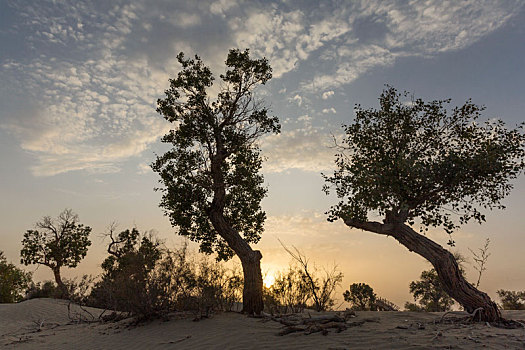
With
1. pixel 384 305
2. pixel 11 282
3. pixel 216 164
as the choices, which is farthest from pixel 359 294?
pixel 11 282

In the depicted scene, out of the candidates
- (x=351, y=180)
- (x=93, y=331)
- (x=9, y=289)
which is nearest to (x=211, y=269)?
(x=93, y=331)

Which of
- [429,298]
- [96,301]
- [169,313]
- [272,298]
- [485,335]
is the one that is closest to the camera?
[485,335]

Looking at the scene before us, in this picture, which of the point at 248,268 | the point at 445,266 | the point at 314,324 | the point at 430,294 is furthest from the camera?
the point at 430,294

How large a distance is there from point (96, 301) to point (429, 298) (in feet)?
88.1

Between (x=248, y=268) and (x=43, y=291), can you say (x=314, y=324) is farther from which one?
(x=43, y=291)

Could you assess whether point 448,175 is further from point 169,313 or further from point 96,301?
point 96,301

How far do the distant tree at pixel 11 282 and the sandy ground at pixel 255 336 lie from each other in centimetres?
3109

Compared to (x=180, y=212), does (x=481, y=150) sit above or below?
above

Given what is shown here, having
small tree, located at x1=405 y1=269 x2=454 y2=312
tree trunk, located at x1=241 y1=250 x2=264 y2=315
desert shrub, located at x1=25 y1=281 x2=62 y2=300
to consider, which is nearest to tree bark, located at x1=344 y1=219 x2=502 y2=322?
tree trunk, located at x1=241 y1=250 x2=264 y2=315

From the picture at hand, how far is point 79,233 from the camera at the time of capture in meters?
34.5

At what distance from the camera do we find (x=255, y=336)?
954 centimetres

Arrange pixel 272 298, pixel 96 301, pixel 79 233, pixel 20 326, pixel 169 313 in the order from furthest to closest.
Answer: pixel 79 233 < pixel 96 301 < pixel 20 326 < pixel 272 298 < pixel 169 313

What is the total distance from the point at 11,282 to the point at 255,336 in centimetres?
4280

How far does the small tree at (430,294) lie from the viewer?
2978 cm
